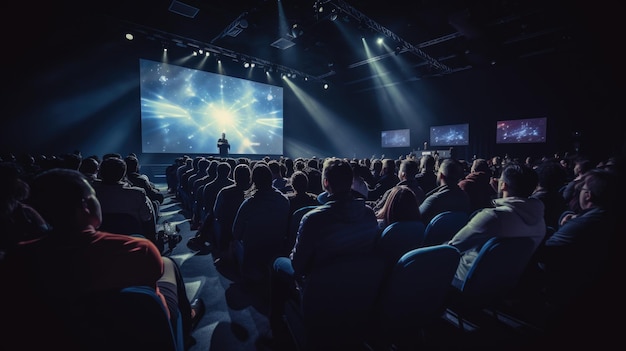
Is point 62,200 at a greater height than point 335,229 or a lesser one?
greater

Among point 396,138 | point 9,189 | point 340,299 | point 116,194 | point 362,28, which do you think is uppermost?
point 362,28

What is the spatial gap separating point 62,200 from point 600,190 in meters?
3.27

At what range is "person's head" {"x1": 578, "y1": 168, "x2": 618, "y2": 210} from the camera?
1.92 m

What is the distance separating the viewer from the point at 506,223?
6.11ft

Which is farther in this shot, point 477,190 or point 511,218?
point 477,190

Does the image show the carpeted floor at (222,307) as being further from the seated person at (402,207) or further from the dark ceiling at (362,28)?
the dark ceiling at (362,28)

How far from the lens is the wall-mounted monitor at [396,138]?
16.9m

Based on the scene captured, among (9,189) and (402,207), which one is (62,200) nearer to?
(9,189)

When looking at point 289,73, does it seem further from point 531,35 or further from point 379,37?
point 531,35

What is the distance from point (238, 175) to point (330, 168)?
5.96ft

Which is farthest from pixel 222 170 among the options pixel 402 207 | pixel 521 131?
pixel 521 131

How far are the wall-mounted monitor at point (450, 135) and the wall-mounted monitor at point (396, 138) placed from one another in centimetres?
156

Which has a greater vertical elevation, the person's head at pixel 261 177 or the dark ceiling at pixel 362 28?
the dark ceiling at pixel 362 28

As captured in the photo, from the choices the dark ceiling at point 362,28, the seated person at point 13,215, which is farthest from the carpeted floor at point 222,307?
the dark ceiling at point 362,28
